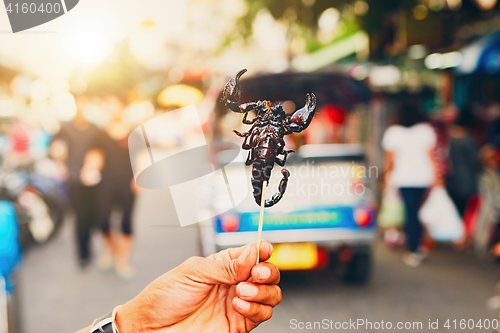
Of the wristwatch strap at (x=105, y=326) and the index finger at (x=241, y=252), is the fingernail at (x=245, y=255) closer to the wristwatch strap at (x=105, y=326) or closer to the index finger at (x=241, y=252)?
the index finger at (x=241, y=252)

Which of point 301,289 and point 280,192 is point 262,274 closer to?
point 280,192

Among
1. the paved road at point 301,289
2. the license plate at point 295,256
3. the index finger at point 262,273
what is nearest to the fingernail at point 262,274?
the index finger at point 262,273

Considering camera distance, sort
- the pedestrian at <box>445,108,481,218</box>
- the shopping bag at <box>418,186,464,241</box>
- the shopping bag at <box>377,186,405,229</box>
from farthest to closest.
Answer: the shopping bag at <box>377,186,405,229</box>
the pedestrian at <box>445,108,481,218</box>
the shopping bag at <box>418,186,464,241</box>

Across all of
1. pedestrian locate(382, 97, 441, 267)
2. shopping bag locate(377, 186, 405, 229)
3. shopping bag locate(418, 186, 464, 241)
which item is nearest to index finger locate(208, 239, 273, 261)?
pedestrian locate(382, 97, 441, 267)

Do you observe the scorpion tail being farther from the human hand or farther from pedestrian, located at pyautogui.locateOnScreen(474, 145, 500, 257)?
pedestrian, located at pyautogui.locateOnScreen(474, 145, 500, 257)

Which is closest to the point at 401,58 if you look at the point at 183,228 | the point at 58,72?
the point at 183,228

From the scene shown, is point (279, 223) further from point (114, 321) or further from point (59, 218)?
point (59, 218)
